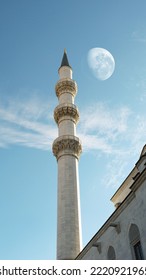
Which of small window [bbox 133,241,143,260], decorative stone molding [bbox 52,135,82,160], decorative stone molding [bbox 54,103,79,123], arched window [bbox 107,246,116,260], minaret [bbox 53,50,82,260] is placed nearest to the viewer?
small window [bbox 133,241,143,260]

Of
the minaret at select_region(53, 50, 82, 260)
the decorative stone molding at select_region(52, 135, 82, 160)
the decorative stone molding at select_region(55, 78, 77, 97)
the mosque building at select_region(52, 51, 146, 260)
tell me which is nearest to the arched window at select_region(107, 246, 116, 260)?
the mosque building at select_region(52, 51, 146, 260)

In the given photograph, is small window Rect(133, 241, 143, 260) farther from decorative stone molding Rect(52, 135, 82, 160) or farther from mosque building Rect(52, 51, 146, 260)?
decorative stone molding Rect(52, 135, 82, 160)

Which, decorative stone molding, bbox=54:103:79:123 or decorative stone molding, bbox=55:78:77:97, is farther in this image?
decorative stone molding, bbox=55:78:77:97

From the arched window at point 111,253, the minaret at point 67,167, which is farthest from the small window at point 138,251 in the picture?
the minaret at point 67,167

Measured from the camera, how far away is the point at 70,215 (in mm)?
23781

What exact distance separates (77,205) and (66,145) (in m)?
4.95

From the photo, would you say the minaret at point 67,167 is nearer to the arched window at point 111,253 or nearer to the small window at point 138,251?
the arched window at point 111,253

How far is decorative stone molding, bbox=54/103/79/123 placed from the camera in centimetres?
2922

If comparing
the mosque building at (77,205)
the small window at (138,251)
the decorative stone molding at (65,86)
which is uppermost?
the decorative stone molding at (65,86)

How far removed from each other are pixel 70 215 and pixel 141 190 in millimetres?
10548

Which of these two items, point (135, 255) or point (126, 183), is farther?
point (126, 183)

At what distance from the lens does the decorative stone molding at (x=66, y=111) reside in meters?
29.2
